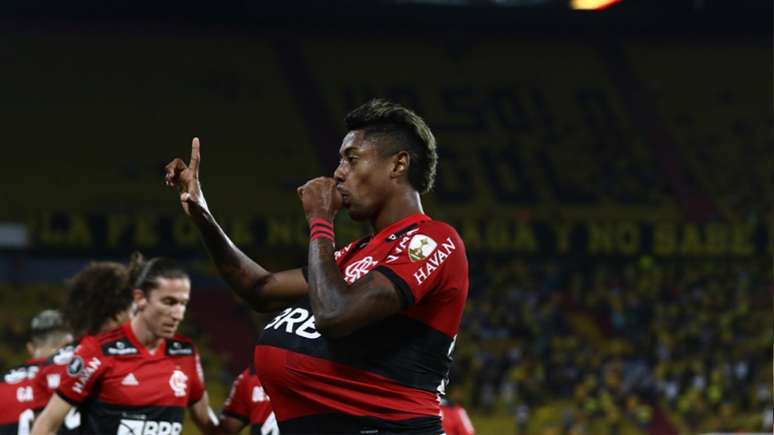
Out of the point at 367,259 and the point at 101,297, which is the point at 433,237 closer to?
the point at 367,259

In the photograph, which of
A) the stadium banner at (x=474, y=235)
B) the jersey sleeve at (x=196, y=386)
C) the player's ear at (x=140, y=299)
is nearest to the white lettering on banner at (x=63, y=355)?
the player's ear at (x=140, y=299)

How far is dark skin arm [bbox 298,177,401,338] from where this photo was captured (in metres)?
2.62

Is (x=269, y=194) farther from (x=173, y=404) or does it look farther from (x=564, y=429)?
(x=173, y=404)

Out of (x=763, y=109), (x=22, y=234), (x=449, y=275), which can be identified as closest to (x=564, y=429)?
(x=22, y=234)

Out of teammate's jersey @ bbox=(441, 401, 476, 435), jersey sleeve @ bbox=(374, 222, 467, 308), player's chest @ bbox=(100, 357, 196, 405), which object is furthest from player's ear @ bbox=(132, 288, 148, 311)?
jersey sleeve @ bbox=(374, 222, 467, 308)

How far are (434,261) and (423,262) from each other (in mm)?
39

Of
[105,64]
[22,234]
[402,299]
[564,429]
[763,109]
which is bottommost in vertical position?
[564,429]

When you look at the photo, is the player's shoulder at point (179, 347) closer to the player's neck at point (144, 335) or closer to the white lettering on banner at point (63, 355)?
the player's neck at point (144, 335)

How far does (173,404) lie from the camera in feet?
15.9

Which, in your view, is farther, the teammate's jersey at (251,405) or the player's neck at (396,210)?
the teammate's jersey at (251,405)

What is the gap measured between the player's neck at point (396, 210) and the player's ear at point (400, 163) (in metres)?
0.06

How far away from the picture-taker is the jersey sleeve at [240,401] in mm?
5012

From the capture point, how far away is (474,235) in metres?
22.1

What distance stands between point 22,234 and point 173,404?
16745 mm
